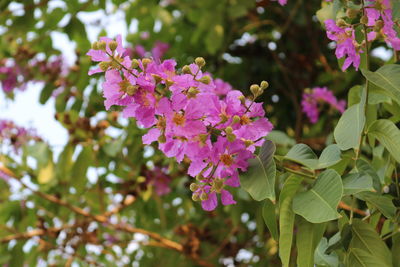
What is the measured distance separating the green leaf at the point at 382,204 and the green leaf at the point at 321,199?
110 mm

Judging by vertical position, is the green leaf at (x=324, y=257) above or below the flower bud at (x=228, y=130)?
below

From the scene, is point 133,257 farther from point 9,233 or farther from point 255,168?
point 255,168

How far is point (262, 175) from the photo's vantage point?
31.7 inches

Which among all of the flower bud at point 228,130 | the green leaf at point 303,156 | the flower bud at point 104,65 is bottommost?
the green leaf at point 303,156

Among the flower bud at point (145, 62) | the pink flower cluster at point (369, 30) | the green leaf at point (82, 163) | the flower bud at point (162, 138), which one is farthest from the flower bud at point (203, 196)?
the green leaf at point (82, 163)

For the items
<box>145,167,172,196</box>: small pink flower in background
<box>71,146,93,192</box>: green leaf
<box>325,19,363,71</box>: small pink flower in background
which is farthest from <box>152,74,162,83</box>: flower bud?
<box>145,167,172,196</box>: small pink flower in background

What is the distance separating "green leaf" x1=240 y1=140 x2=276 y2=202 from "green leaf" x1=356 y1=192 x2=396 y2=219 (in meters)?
0.18

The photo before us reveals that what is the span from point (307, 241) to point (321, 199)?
10cm

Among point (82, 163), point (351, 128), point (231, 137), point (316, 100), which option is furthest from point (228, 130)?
point (316, 100)

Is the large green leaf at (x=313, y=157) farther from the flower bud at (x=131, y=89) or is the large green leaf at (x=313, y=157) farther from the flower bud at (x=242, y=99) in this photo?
the flower bud at (x=131, y=89)

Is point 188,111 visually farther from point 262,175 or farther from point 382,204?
point 382,204

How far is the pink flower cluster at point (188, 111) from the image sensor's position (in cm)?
78

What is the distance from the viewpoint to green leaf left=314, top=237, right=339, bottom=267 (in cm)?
87

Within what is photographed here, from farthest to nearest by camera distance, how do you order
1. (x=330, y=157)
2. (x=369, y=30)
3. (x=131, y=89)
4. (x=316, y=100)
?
(x=316, y=100) → (x=369, y=30) → (x=330, y=157) → (x=131, y=89)
